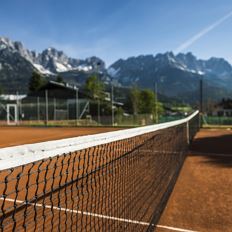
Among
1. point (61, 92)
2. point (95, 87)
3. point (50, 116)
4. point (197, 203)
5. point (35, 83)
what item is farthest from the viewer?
point (35, 83)

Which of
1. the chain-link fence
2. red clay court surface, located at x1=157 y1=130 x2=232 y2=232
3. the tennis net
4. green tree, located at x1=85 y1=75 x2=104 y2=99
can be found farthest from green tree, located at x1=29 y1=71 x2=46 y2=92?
the tennis net

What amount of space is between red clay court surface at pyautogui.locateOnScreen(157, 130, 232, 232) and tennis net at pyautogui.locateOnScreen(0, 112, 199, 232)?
21 cm

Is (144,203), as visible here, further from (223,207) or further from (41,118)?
(41,118)

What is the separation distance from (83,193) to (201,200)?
2060 mm

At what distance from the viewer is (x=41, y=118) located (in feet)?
120

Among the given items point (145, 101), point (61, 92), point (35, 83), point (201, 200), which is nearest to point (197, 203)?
point (201, 200)

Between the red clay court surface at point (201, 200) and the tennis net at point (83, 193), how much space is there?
8.4 inches

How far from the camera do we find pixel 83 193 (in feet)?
17.2

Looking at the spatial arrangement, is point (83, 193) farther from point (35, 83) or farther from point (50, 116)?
point (35, 83)

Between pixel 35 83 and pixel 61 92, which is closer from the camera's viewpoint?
pixel 61 92

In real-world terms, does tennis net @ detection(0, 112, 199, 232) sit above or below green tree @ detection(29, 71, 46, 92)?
below

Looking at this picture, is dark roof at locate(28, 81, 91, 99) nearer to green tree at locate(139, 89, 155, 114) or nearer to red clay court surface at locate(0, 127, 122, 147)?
green tree at locate(139, 89, 155, 114)

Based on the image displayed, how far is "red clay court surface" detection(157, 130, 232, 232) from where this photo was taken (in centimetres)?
456

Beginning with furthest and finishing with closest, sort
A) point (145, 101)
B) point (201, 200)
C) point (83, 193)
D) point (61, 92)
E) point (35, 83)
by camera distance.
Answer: point (35, 83) → point (145, 101) → point (61, 92) → point (201, 200) → point (83, 193)
